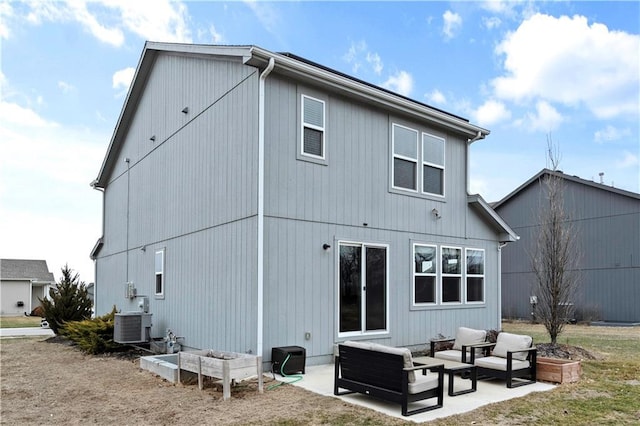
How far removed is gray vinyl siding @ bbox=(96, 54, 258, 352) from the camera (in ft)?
30.0

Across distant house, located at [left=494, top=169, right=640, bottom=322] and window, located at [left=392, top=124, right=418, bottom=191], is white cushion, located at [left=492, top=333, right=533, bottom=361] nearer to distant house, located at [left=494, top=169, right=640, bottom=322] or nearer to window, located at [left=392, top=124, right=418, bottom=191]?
window, located at [left=392, top=124, right=418, bottom=191]

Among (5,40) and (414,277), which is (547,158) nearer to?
(414,277)

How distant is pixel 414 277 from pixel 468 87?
9.61 m

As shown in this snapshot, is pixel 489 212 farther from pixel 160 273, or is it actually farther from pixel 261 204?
pixel 160 273

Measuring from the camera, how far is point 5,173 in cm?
1512

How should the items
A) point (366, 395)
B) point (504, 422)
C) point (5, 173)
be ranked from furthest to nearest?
point (5, 173) < point (366, 395) < point (504, 422)

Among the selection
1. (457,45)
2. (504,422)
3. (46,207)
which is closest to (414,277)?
(504,422)

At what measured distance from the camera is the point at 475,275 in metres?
12.9

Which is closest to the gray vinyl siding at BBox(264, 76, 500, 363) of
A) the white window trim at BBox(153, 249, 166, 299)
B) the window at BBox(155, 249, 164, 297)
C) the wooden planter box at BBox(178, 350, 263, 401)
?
the wooden planter box at BBox(178, 350, 263, 401)

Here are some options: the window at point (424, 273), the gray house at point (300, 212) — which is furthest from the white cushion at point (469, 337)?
the window at point (424, 273)

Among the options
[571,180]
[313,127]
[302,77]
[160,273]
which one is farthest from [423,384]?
[571,180]

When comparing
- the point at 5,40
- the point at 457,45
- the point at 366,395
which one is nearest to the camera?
the point at 366,395

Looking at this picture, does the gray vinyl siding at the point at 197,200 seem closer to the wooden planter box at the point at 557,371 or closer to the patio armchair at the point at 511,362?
the patio armchair at the point at 511,362

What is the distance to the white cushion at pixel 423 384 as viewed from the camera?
20.4ft
